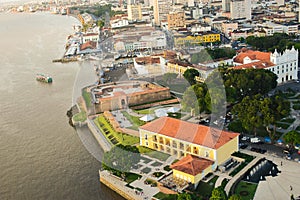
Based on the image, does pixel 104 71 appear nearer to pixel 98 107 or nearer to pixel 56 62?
pixel 56 62

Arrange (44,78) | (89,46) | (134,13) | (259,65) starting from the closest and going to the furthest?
(259,65), (44,78), (89,46), (134,13)

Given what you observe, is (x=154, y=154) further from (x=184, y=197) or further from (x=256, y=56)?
(x=256, y=56)

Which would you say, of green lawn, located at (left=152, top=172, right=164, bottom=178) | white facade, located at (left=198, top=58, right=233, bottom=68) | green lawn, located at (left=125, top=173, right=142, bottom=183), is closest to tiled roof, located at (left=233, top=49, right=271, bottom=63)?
white facade, located at (left=198, top=58, right=233, bottom=68)

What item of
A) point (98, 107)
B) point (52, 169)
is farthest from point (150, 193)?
point (98, 107)

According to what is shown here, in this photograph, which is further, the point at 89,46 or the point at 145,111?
the point at 89,46

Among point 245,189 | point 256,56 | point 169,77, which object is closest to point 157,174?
point 245,189
